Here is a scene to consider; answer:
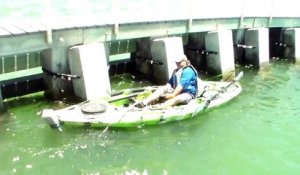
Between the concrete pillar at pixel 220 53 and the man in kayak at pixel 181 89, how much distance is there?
13.6ft

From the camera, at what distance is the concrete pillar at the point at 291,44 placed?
18.7m

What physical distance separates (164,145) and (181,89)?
2.04m

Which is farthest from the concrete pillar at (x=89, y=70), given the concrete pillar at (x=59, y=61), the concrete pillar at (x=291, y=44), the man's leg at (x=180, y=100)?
the concrete pillar at (x=291, y=44)

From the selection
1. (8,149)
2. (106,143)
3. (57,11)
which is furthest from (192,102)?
(57,11)

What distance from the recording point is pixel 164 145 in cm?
969

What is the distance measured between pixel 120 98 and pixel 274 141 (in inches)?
157

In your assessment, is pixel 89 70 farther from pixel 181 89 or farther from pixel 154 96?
pixel 181 89

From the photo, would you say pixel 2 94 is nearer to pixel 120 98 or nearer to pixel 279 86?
pixel 120 98

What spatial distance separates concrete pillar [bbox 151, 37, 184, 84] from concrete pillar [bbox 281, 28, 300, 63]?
24.0 ft

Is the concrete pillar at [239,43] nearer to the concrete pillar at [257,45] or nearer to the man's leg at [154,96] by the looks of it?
the concrete pillar at [257,45]

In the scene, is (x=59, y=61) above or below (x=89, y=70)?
above

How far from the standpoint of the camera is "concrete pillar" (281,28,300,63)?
61.4 feet

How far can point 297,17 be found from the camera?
1920 cm

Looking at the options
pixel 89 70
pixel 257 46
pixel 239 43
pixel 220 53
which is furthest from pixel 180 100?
pixel 239 43
